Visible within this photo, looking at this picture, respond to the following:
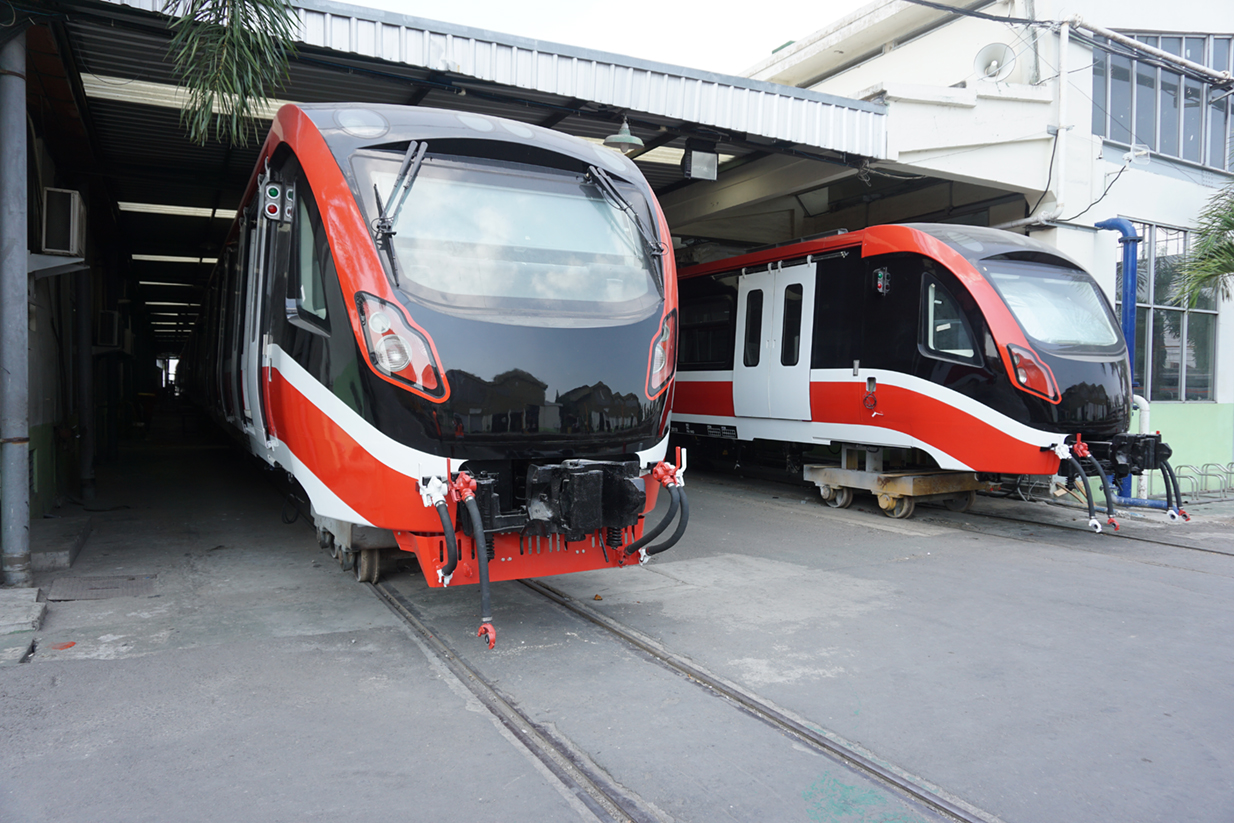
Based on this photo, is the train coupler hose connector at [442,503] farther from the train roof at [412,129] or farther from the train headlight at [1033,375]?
the train headlight at [1033,375]

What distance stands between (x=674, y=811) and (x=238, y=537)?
20.2ft

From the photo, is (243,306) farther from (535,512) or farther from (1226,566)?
(1226,566)

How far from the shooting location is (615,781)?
3.13 metres

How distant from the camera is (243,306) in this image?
6.44 meters

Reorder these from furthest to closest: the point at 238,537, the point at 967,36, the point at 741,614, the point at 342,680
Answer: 1. the point at 967,36
2. the point at 238,537
3. the point at 741,614
4. the point at 342,680

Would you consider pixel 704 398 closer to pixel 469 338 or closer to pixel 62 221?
pixel 62 221

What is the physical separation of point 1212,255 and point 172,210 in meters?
16.5

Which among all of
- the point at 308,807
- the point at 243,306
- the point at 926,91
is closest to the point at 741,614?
the point at 308,807

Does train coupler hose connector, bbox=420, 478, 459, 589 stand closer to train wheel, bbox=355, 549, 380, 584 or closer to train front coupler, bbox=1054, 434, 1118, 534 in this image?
train wheel, bbox=355, 549, 380, 584

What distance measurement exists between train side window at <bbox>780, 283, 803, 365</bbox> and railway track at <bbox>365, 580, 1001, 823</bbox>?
19.5 feet

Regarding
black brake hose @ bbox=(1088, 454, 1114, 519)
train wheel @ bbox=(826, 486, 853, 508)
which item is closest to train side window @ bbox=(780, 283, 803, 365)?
train wheel @ bbox=(826, 486, 853, 508)

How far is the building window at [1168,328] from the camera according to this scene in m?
12.8

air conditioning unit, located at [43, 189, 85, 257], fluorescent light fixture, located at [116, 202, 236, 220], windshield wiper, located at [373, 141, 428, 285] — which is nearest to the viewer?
windshield wiper, located at [373, 141, 428, 285]

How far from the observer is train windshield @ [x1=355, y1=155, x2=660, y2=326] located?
172 inches
